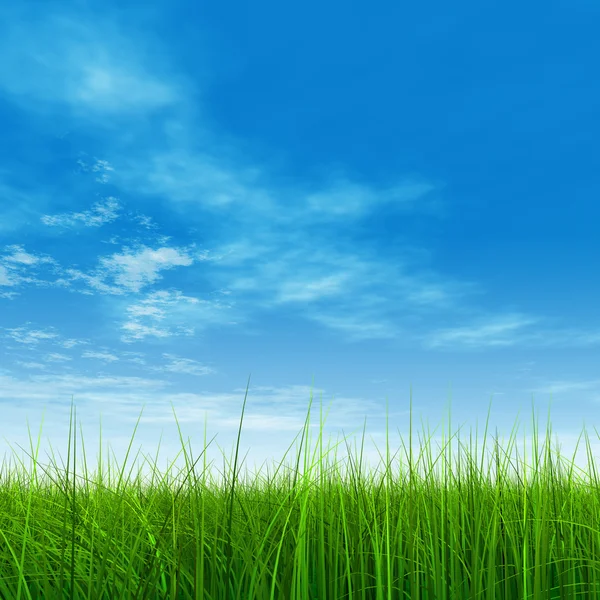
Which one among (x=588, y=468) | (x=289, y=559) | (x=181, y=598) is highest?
(x=588, y=468)

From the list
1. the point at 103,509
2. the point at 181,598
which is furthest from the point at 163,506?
the point at 181,598

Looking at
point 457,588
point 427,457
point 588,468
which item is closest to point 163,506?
point 427,457

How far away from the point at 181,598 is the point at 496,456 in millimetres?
1982

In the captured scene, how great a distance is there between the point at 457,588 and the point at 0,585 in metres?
1.99

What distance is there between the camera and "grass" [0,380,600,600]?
8.03 feet

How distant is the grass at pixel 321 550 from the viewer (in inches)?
96.3

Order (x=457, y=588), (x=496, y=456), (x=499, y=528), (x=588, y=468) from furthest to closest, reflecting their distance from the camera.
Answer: (x=588, y=468) < (x=496, y=456) < (x=499, y=528) < (x=457, y=588)

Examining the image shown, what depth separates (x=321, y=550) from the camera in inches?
99.1

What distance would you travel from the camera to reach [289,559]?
2.63 m

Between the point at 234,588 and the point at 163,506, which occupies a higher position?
the point at 163,506

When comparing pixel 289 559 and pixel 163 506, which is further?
pixel 163 506

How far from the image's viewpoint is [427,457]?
3.43 metres

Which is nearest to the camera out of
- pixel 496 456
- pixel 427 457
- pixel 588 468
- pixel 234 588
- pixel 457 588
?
pixel 457 588

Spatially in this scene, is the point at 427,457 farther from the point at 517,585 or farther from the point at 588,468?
the point at 588,468
